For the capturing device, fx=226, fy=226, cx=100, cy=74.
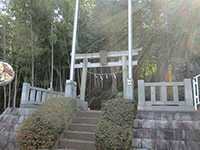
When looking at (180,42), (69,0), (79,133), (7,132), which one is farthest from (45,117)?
(69,0)

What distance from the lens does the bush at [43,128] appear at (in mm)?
3857

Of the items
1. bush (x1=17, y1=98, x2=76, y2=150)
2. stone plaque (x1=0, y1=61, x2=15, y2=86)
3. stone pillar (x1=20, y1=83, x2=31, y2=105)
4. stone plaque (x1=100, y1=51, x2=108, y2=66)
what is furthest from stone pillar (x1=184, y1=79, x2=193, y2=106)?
stone pillar (x1=20, y1=83, x2=31, y2=105)

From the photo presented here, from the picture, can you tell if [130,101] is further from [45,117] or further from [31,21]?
[31,21]

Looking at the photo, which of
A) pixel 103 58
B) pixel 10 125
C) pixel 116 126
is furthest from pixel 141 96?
pixel 10 125

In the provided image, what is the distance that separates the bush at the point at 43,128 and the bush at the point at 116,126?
32.5 inches

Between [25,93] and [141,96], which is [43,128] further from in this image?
[141,96]

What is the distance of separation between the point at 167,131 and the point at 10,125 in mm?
3245

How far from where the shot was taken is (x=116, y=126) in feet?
12.3

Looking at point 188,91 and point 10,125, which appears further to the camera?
point 10,125

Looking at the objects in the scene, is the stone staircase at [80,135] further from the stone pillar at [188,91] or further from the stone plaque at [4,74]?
the stone pillar at [188,91]

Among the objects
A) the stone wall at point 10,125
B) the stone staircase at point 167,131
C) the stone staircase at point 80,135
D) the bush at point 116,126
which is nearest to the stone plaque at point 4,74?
the stone wall at point 10,125

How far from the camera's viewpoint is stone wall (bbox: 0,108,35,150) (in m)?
4.65

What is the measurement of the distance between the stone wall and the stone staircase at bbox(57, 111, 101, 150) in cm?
95

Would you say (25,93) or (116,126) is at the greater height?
(25,93)
